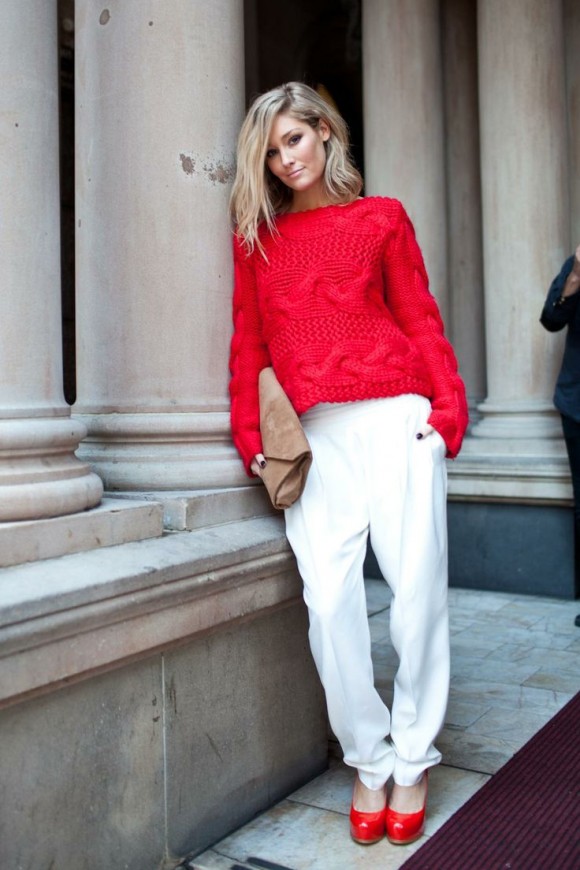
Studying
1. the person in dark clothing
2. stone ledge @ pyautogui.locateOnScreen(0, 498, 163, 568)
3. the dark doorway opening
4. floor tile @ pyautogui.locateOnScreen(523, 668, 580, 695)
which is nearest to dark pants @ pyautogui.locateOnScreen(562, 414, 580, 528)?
the person in dark clothing

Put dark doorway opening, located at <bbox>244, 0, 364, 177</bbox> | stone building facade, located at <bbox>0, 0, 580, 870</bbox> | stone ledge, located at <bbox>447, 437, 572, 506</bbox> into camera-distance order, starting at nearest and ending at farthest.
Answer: stone building facade, located at <bbox>0, 0, 580, 870</bbox> < stone ledge, located at <bbox>447, 437, 572, 506</bbox> < dark doorway opening, located at <bbox>244, 0, 364, 177</bbox>

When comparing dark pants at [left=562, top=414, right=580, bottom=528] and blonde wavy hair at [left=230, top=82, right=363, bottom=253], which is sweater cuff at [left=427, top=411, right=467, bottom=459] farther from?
dark pants at [left=562, top=414, right=580, bottom=528]

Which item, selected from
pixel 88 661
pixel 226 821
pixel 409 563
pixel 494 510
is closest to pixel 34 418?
pixel 88 661

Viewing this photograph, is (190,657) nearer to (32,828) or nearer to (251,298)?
(32,828)

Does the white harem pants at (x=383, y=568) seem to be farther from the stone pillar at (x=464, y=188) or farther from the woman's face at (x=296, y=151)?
the stone pillar at (x=464, y=188)

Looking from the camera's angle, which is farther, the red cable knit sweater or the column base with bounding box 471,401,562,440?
the column base with bounding box 471,401,562,440

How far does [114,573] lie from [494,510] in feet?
13.4

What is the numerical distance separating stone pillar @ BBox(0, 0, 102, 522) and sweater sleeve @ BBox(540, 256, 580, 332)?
3.23 meters

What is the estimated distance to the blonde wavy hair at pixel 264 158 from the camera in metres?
2.69

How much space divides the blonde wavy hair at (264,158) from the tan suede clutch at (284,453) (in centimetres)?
53

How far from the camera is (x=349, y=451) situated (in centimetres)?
263

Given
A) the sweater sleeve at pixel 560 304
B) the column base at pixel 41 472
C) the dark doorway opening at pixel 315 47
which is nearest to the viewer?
the column base at pixel 41 472

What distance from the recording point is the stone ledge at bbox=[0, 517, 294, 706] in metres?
1.93

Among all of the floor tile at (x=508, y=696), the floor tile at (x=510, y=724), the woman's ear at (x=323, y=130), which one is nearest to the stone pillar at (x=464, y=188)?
the floor tile at (x=508, y=696)
